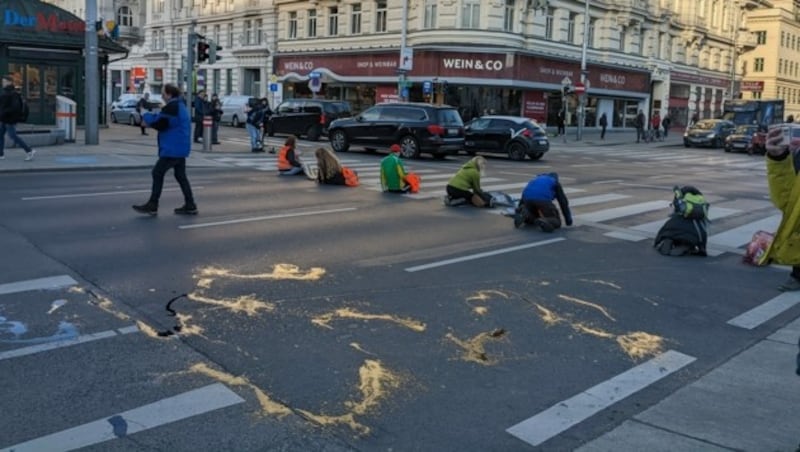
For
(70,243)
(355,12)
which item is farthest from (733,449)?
(355,12)

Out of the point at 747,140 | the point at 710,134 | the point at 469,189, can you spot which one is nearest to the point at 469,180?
the point at 469,189

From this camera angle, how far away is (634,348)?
5.93 metres

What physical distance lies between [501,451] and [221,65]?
5662 cm

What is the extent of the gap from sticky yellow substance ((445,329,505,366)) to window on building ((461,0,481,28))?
3619 centimetres

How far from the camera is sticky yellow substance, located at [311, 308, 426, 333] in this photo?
20.2 feet

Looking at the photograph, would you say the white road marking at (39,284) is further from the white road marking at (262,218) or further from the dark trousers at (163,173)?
the dark trousers at (163,173)

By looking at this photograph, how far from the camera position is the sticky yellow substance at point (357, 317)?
20.2 feet

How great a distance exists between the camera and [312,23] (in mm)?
49688

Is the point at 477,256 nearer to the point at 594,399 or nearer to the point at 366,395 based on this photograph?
the point at 594,399

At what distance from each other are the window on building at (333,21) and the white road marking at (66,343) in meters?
43.8

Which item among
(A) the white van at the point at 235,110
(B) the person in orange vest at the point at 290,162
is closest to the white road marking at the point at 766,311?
(B) the person in orange vest at the point at 290,162

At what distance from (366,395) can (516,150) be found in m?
22.3

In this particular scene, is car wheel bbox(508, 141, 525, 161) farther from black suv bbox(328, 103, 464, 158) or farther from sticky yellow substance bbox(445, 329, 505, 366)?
sticky yellow substance bbox(445, 329, 505, 366)

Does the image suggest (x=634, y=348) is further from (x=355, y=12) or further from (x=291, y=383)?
(x=355, y=12)
